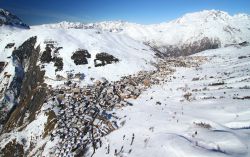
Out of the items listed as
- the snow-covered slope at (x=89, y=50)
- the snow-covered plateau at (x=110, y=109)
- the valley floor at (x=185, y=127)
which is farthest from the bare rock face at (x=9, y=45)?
the valley floor at (x=185, y=127)

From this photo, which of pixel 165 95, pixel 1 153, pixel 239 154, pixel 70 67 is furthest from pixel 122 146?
pixel 70 67

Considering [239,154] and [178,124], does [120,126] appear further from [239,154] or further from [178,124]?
[239,154]

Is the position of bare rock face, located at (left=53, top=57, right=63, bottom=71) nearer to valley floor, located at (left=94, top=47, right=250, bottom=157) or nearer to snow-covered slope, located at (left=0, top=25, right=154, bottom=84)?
snow-covered slope, located at (left=0, top=25, right=154, bottom=84)

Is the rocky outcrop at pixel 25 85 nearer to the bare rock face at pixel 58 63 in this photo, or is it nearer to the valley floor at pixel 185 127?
the bare rock face at pixel 58 63

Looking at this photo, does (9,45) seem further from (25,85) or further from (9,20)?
(9,20)

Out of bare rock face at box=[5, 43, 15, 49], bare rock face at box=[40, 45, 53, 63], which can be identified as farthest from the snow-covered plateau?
bare rock face at box=[5, 43, 15, 49]

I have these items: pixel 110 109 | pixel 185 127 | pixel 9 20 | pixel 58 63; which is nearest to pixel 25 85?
pixel 58 63
